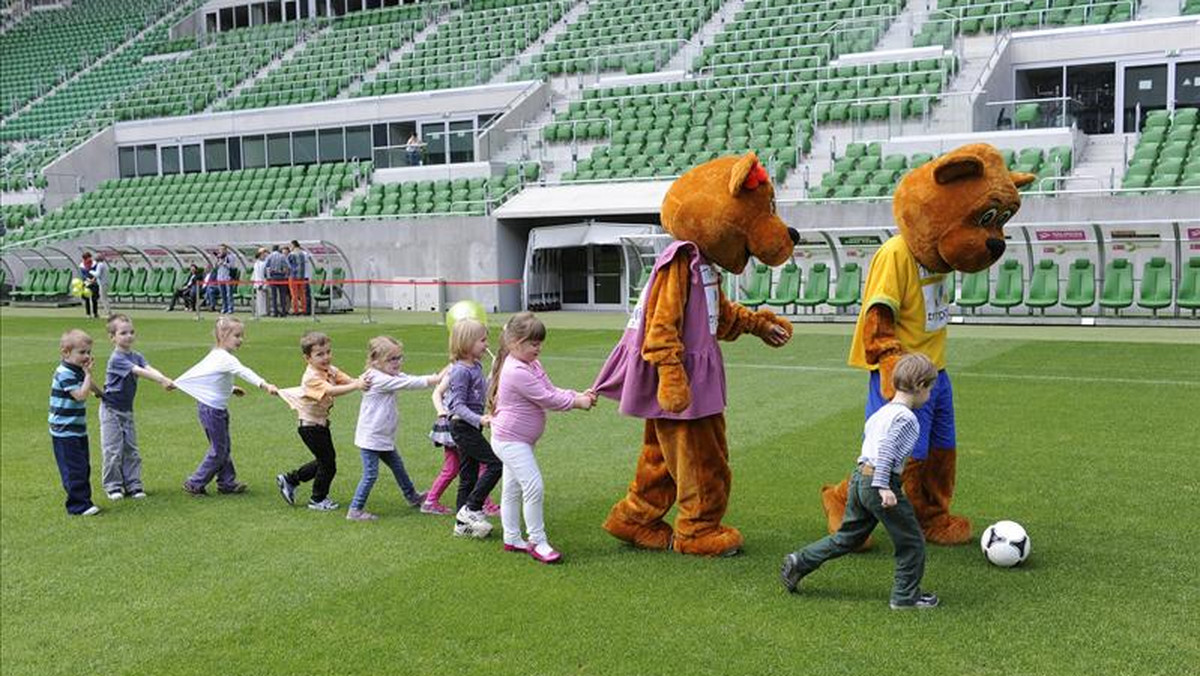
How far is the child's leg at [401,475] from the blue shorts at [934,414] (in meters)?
3.36

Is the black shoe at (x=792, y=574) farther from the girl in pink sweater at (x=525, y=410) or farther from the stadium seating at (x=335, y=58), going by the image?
the stadium seating at (x=335, y=58)

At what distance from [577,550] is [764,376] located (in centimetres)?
775

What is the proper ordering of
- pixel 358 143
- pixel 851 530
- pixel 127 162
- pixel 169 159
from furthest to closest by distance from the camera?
pixel 127 162 < pixel 169 159 < pixel 358 143 < pixel 851 530

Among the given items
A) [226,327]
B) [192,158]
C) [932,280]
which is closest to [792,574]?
[932,280]

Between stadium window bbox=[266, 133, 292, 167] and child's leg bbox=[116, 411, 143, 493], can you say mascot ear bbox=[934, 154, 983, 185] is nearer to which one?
child's leg bbox=[116, 411, 143, 493]

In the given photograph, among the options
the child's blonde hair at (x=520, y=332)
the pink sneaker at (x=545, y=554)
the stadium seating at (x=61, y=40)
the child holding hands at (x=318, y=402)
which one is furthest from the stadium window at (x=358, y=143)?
the pink sneaker at (x=545, y=554)

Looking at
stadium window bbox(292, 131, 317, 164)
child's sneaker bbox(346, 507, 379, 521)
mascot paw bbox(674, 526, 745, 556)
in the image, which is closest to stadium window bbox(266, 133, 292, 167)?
stadium window bbox(292, 131, 317, 164)

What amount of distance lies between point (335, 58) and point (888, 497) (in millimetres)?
40005

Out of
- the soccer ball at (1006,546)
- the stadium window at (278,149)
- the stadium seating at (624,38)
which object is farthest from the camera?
the stadium window at (278,149)

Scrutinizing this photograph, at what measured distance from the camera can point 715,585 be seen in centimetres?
596

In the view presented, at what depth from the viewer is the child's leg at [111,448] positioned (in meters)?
8.45

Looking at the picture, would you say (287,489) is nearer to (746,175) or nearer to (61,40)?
(746,175)

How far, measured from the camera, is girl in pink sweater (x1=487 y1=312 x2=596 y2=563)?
6430 millimetres

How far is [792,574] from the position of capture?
572 centimetres
